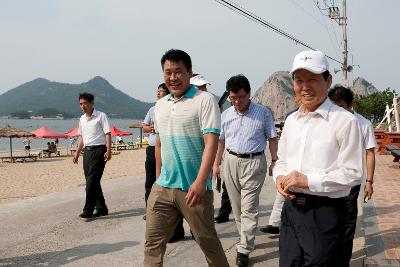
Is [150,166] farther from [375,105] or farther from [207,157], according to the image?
[375,105]

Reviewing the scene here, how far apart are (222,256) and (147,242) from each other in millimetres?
622

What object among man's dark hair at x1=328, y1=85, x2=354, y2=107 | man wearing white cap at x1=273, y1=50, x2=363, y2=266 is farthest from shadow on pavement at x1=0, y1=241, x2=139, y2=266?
man wearing white cap at x1=273, y1=50, x2=363, y2=266

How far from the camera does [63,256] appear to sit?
5.13 metres

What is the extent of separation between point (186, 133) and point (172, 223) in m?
0.76

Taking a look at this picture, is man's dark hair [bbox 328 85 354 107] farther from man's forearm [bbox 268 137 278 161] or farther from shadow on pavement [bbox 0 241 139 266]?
shadow on pavement [bbox 0 241 139 266]

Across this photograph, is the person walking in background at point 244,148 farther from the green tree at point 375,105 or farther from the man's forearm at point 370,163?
the green tree at point 375,105

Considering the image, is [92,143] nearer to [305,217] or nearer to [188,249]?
[188,249]

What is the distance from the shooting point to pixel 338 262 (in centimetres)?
247

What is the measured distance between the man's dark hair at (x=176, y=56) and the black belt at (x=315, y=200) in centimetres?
157

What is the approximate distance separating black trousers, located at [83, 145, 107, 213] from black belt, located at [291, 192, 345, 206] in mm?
5090

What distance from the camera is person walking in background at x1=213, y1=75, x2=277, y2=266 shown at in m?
4.89

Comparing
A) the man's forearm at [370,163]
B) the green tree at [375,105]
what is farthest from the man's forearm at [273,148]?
the green tree at [375,105]

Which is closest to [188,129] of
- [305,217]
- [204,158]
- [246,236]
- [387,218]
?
[204,158]

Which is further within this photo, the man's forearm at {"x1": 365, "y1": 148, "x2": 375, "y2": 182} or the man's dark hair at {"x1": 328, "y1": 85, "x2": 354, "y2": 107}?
the man's dark hair at {"x1": 328, "y1": 85, "x2": 354, "y2": 107}
